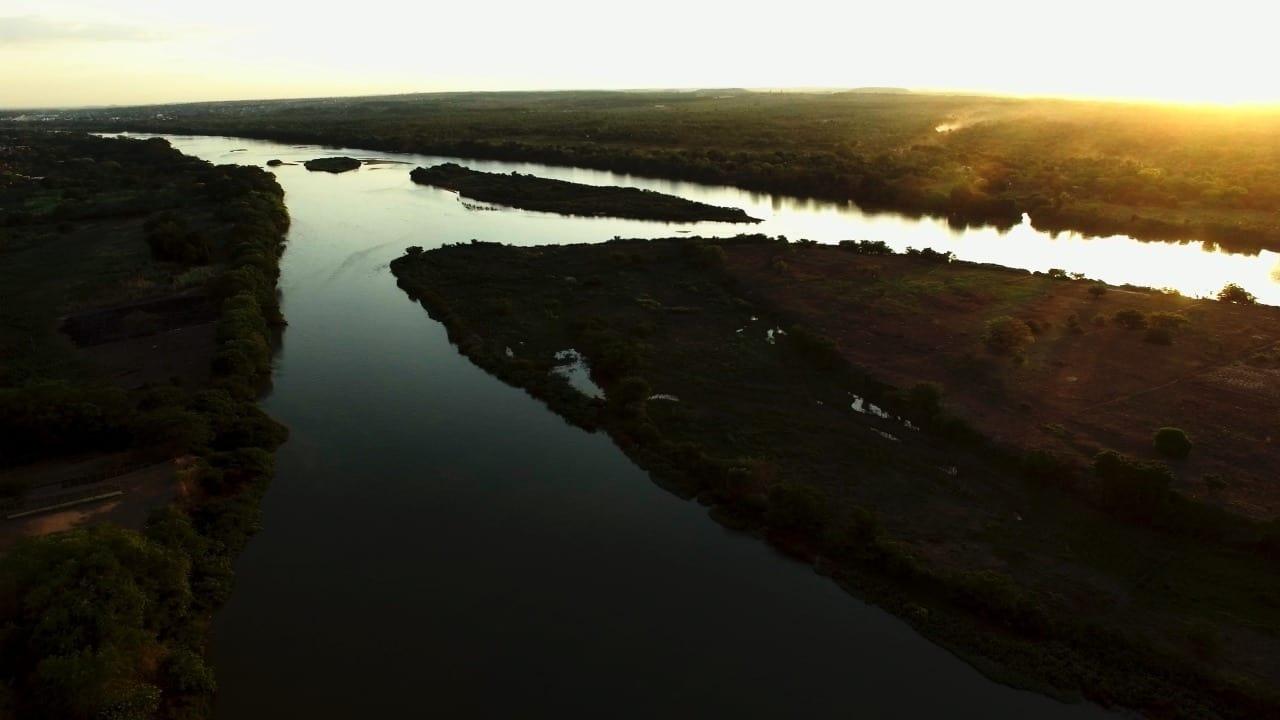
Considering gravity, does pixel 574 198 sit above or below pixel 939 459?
above

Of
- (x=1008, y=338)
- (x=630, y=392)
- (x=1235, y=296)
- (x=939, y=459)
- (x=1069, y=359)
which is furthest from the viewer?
(x=1235, y=296)

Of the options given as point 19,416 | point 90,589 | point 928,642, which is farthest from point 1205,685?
point 19,416

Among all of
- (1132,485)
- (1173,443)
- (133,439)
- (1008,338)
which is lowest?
(1132,485)

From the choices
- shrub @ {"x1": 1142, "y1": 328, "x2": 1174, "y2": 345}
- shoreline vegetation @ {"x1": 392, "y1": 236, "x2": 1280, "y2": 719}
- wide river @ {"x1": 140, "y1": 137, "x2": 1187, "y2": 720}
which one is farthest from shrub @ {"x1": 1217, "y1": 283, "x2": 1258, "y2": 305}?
wide river @ {"x1": 140, "y1": 137, "x2": 1187, "y2": 720}

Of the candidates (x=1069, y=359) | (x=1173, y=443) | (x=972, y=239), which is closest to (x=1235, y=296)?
(x=1069, y=359)

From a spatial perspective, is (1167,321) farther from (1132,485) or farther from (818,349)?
(1132,485)

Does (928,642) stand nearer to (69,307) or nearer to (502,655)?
(502,655)

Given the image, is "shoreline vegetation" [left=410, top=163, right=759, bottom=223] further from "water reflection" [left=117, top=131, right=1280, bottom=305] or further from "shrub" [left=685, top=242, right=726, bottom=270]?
"shrub" [left=685, top=242, right=726, bottom=270]

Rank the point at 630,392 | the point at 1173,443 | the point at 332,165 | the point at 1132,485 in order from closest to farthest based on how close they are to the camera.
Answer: the point at 1132,485 → the point at 1173,443 → the point at 630,392 → the point at 332,165
